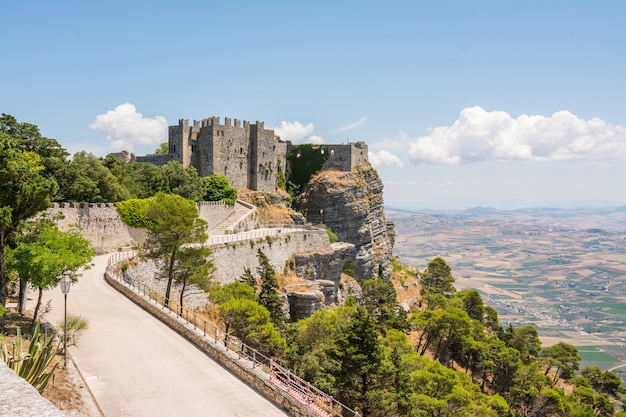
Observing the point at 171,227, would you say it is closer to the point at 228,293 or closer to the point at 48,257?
the point at 228,293

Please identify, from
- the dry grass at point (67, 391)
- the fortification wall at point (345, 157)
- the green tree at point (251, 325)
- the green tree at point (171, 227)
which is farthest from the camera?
the fortification wall at point (345, 157)

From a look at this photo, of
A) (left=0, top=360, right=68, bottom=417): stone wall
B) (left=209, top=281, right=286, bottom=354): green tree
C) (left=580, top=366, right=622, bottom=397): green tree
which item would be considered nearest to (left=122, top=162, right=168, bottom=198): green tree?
(left=209, top=281, right=286, bottom=354): green tree

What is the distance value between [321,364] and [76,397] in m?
12.8

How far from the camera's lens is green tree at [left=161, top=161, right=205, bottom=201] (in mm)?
49872

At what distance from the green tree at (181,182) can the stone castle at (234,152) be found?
6.55 metres

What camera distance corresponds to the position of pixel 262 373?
15.5 metres

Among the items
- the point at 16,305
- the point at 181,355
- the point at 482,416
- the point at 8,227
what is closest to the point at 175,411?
the point at 181,355

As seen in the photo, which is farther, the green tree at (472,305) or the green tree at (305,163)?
the green tree at (305,163)

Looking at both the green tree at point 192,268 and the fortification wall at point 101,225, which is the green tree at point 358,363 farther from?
the fortification wall at point 101,225

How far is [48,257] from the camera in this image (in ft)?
55.1

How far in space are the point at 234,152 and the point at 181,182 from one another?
11119 mm

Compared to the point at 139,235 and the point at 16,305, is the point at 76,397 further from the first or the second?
the point at 139,235

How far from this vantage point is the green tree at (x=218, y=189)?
180ft

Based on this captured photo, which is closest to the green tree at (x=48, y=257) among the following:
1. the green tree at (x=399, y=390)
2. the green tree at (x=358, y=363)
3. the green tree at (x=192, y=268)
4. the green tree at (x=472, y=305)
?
the green tree at (x=192, y=268)
